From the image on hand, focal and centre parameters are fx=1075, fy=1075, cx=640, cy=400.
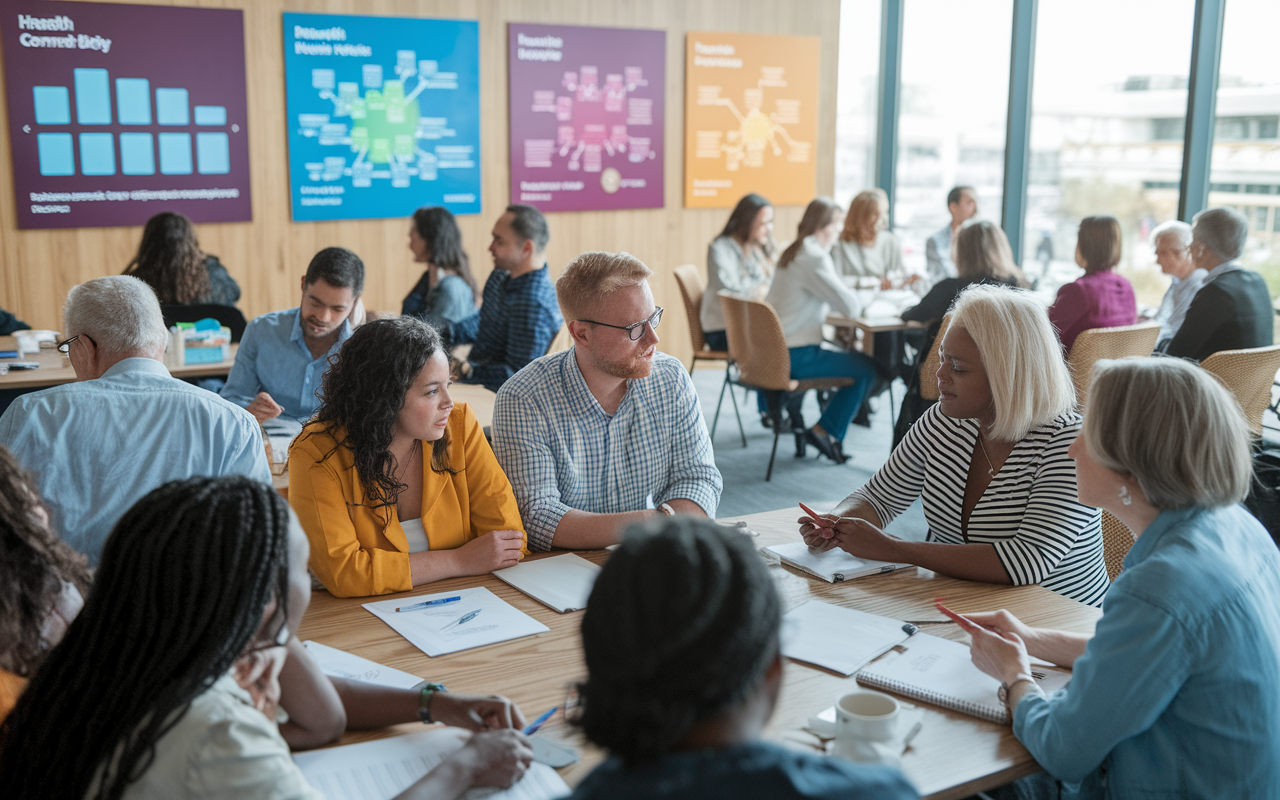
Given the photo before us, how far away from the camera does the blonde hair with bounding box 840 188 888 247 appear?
6.79 metres

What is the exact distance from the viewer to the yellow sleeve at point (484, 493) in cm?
219

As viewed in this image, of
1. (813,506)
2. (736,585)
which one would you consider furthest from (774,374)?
(736,585)

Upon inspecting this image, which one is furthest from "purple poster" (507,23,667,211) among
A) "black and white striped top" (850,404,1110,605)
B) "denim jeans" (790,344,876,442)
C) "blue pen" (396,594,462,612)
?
"blue pen" (396,594,462,612)

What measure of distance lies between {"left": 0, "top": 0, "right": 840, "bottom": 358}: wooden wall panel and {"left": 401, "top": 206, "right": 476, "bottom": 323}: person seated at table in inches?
56.8

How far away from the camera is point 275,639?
1.19m

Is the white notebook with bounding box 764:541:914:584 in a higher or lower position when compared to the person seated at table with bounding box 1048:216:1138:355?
lower

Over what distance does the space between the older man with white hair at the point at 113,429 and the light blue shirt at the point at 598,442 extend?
56 centimetres

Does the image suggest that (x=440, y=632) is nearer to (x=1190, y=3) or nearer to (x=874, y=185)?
(x=1190, y=3)

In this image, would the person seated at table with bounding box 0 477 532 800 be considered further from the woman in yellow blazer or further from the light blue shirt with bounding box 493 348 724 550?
the light blue shirt with bounding box 493 348 724 550

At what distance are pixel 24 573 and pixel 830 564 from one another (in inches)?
55.1

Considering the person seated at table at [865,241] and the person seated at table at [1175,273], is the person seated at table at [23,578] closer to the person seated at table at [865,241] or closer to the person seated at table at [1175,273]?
the person seated at table at [1175,273]

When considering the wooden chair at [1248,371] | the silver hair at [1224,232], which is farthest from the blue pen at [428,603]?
the silver hair at [1224,232]

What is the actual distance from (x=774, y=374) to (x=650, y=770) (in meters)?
4.48

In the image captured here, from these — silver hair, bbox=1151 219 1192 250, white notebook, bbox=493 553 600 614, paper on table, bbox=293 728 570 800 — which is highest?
silver hair, bbox=1151 219 1192 250
